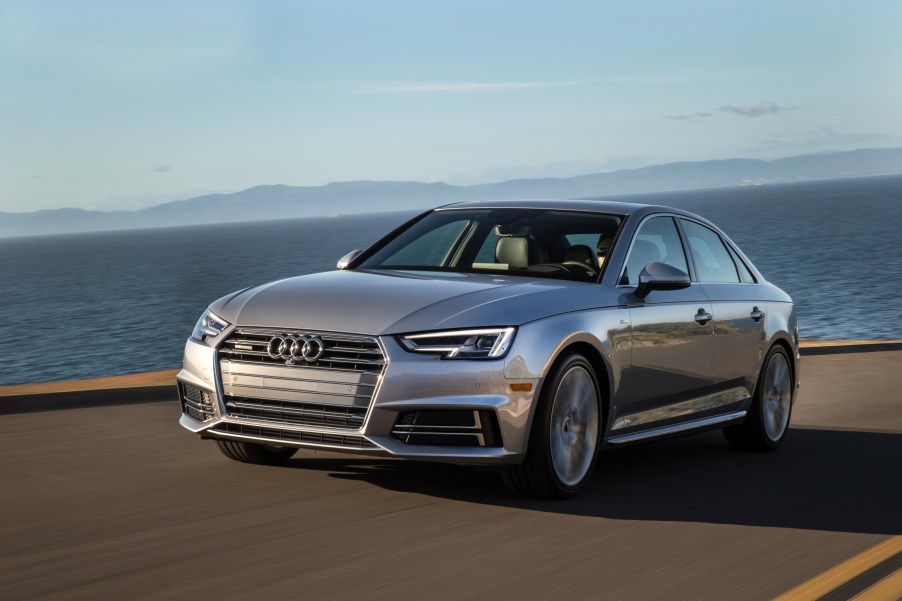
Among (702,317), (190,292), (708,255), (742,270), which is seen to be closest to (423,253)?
(702,317)

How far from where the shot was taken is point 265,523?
5.93m

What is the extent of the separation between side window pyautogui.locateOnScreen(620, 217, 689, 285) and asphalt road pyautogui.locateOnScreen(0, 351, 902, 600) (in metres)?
1.27

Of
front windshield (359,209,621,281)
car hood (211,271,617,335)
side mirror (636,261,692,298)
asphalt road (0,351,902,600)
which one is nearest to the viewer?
asphalt road (0,351,902,600)

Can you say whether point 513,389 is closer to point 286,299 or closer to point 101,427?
point 286,299

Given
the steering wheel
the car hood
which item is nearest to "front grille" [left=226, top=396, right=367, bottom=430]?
the car hood

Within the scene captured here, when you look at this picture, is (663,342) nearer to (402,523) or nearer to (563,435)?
(563,435)

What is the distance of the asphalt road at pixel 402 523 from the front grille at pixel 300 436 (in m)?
0.33

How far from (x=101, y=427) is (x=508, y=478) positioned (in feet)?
12.2

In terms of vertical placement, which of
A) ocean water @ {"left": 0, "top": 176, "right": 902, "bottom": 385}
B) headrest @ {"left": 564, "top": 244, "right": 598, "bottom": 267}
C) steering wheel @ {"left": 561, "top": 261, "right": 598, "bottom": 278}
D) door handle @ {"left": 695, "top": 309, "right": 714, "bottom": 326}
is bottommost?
ocean water @ {"left": 0, "top": 176, "right": 902, "bottom": 385}

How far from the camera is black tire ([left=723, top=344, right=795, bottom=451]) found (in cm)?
906

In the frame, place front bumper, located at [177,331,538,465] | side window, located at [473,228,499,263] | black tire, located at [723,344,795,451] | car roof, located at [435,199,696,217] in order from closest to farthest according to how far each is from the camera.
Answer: front bumper, located at [177,331,538,465], side window, located at [473,228,499,263], car roof, located at [435,199,696,217], black tire, located at [723,344,795,451]

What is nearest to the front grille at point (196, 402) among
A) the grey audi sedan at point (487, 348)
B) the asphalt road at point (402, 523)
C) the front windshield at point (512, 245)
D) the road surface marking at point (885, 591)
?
the grey audi sedan at point (487, 348)

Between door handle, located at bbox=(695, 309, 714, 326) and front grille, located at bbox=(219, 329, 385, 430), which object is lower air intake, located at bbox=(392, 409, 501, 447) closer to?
front grille, located at bbox=(219, 329, 385, 430)

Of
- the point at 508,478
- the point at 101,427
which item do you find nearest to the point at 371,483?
the point at 508,478
